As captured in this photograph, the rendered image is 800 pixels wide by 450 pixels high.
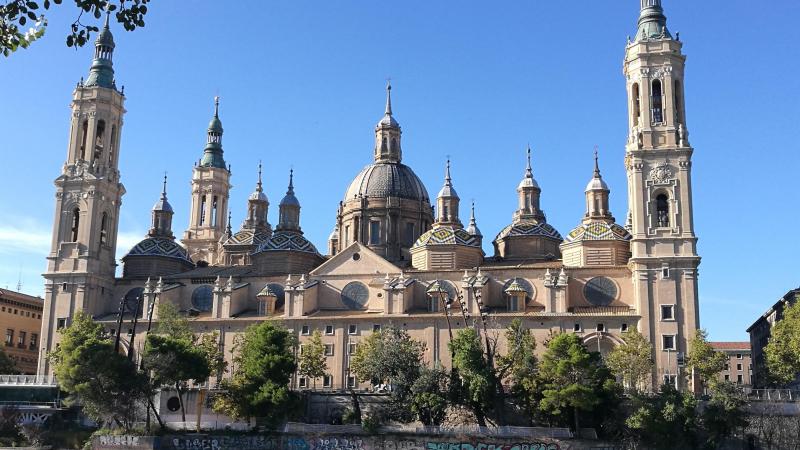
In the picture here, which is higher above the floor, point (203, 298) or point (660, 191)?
point (660, 191)

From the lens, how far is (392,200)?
78312 mm

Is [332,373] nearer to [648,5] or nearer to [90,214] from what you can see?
[90,214]

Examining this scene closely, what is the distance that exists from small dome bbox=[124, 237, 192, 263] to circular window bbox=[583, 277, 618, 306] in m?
35.6

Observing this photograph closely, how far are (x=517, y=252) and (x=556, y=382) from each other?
24.3 m

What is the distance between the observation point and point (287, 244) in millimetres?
73375

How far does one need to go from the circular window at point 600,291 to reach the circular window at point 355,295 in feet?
54.0

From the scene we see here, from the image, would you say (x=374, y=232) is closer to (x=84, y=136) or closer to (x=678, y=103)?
(x=84, y=136)

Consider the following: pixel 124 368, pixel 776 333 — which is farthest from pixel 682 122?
pixel 124 368

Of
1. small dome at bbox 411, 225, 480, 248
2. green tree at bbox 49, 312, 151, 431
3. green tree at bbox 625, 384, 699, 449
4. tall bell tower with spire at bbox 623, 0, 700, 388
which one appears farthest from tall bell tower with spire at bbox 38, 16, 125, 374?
green tree at bbox 625, 384, 699, 449

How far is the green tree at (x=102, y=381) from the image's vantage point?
166 feet

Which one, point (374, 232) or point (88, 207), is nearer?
point (88, 207)

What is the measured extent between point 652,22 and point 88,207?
154 ft

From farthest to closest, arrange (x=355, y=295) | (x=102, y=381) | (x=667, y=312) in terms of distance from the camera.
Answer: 1. (x=355, y=295)
2. (x=667, y=312)
3. (x=102, y=381)

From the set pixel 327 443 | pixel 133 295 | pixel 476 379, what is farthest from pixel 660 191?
pixel 133 295
